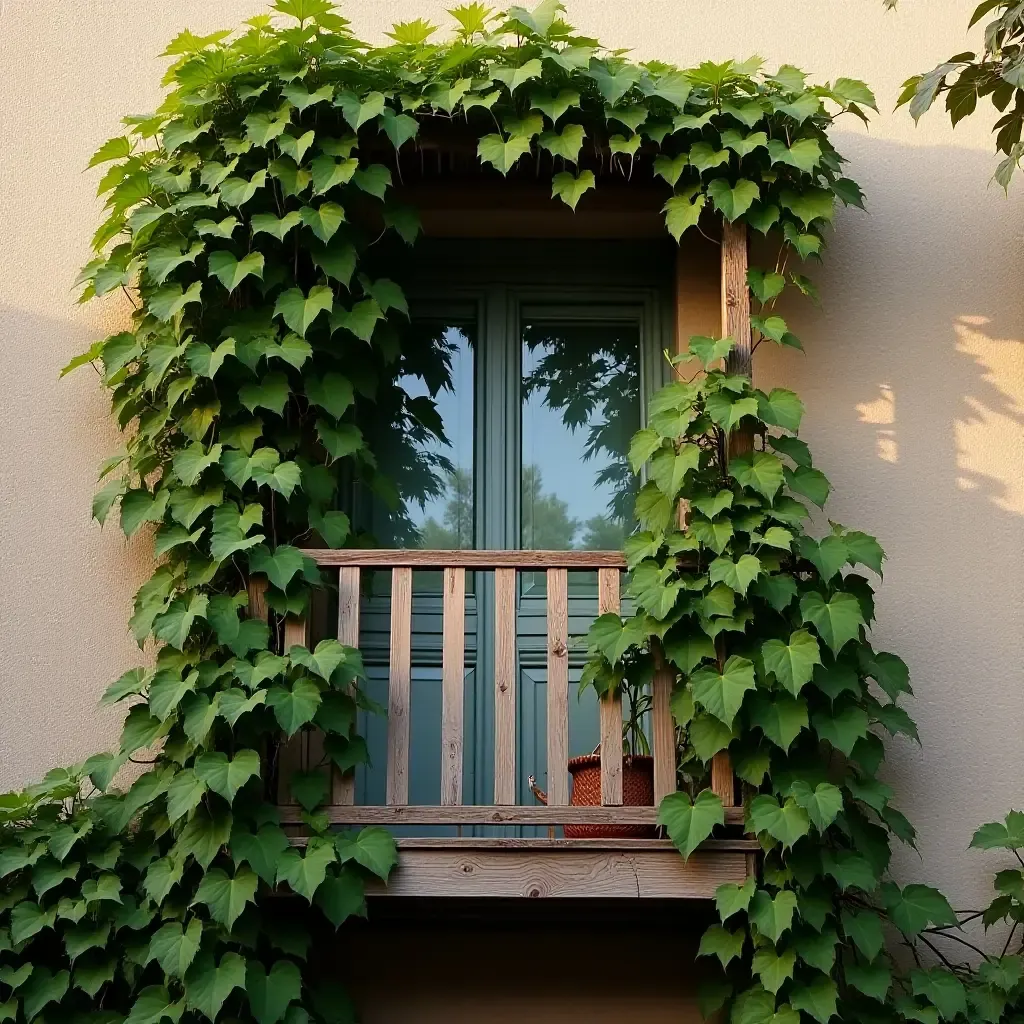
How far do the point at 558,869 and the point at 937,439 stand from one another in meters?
1.91

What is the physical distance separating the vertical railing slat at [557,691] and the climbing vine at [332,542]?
11 centimetres

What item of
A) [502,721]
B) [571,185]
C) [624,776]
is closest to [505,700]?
[502,721]

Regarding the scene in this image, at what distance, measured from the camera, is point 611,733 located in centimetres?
475

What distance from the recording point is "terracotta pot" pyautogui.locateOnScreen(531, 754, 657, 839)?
15.6 feet

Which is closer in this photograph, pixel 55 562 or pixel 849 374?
pixel 55 562

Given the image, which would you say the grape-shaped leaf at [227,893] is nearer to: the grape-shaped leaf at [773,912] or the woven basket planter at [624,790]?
the woven basket planter at [624,790]

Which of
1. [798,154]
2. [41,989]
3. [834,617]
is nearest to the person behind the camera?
[41,989]

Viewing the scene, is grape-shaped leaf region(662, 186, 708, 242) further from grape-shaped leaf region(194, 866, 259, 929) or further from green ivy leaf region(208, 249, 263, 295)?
grape-shaped leaf region(194, 866, 259, 929)

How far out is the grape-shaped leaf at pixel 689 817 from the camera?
14.9 ft

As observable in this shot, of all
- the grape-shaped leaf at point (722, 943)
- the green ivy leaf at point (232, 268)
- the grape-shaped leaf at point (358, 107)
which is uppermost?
the grape-shaped leaf at point (358, 107)

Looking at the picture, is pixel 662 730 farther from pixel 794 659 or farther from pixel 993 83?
pixel 993 83

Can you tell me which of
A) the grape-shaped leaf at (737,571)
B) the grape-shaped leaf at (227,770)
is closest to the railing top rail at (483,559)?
the grape-shaped leaf at (737,571)

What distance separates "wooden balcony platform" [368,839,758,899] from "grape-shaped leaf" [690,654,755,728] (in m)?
0.39

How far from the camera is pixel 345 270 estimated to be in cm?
506
